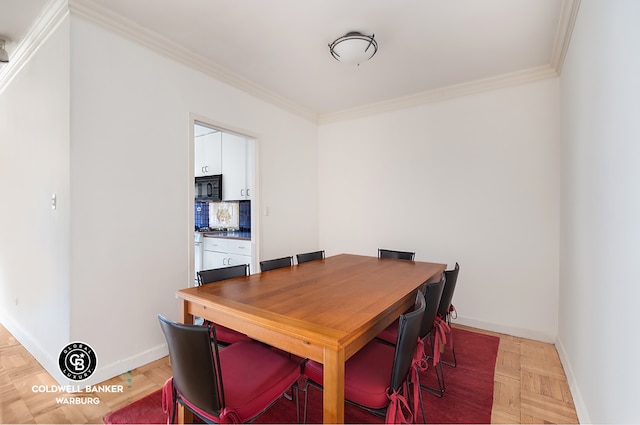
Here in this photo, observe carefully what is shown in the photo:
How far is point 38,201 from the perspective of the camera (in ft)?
7.85

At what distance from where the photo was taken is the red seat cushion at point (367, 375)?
4.20 ft

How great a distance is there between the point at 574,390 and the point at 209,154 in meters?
4.94

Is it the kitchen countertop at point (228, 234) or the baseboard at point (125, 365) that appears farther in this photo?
the kitchen countertop at point (228, 234)

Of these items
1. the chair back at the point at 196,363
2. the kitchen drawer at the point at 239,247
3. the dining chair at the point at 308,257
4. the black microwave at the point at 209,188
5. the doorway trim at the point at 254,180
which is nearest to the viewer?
the chair back at the point at 196,363

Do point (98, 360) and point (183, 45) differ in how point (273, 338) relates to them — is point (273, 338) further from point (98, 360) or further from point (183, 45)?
point (183, 45)

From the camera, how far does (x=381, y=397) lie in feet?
4.16

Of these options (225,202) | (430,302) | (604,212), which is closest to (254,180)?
(225,202)

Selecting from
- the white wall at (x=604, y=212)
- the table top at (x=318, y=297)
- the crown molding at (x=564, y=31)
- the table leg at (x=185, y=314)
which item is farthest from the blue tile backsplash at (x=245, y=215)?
the crown molding at (x=564, y=31)

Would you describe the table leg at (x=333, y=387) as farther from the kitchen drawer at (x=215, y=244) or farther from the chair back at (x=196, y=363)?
the kitchen drawer at (x=215, y=244)

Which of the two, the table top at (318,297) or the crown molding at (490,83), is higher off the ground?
the crown molding at (490,83)

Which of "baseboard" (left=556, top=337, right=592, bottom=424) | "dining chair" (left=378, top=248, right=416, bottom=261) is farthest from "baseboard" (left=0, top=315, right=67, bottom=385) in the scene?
"baseboard" (left=556, top=337, right=592, bottom=424)

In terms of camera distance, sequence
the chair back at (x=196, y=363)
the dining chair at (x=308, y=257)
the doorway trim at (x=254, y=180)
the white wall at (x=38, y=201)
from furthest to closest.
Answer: the dining chair at (x=308, y=257)
the doorway trim at (x=254, y=180)
the white wall at (x=38, y=201)
the chair back at (x=196, y=363)

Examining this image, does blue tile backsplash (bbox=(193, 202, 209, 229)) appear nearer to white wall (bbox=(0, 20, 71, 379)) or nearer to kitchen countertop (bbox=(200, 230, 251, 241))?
kitchen countertop (bbox=(200, 230, 251, 241))

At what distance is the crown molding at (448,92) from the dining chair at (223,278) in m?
2.72
